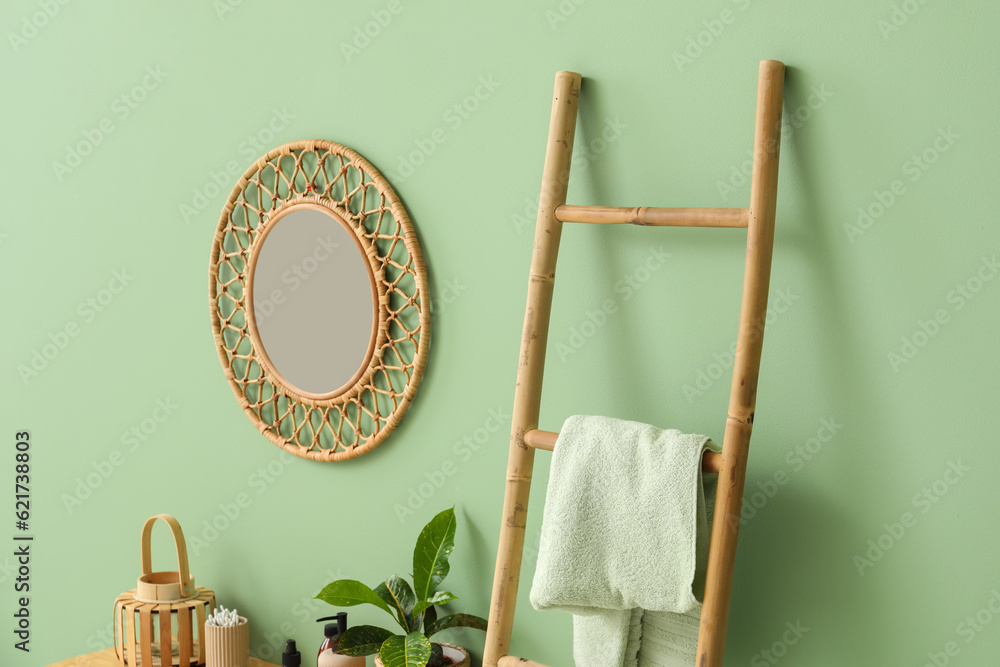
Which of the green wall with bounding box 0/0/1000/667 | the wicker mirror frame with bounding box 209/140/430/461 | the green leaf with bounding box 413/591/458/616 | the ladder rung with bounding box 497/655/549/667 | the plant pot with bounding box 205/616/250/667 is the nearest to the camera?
the green wall with bounding box 0/0/1000/667

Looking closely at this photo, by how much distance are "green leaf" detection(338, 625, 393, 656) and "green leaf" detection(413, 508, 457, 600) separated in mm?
97

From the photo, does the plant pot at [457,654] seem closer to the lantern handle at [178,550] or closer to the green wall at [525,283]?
the green wall at [525,283]

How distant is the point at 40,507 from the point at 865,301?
2.03 meters

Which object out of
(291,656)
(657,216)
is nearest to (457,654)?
(291,656)

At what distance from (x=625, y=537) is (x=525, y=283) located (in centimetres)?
45

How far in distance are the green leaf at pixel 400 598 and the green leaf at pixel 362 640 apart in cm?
3

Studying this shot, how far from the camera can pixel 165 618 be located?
5.76ft

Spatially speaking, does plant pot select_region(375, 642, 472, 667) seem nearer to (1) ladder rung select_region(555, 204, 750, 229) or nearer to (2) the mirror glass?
(2) the mirror glass

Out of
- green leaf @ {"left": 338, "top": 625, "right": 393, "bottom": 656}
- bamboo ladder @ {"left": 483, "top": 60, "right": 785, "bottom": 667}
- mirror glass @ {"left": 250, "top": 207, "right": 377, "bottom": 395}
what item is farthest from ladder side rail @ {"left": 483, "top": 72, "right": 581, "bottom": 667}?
mirror glass @ {"left": 250, "top": 207, "right": 377, "bottom": 395}

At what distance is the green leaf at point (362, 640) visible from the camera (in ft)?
4.69

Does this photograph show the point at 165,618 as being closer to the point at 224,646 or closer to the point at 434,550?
the point at 224,646

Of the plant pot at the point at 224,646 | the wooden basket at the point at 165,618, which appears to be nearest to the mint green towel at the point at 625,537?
the plant pot at the point at 224,646

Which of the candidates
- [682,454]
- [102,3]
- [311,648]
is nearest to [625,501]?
[682,454]

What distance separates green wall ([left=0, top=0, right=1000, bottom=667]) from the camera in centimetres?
110
